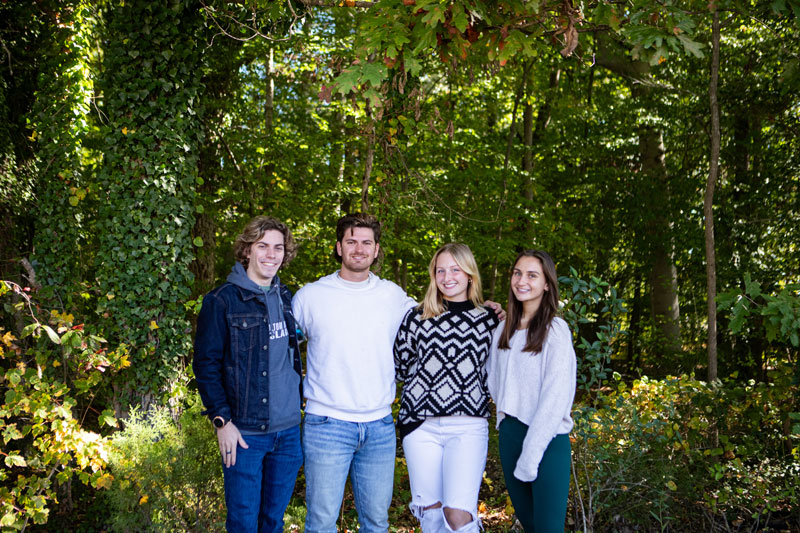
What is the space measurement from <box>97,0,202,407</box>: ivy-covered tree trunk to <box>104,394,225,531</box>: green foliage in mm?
856

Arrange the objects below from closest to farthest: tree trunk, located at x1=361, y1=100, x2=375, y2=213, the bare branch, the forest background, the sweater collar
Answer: the sweater collar, the bare branch, the forest background, tree trunk, located at x1=361, y1=100, x2=375, y2=213

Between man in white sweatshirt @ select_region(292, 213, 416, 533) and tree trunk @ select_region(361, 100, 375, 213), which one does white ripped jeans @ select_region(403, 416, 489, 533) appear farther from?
tree trunk @ select_region(361, 100, 375, 213)

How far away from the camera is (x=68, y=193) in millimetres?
6109

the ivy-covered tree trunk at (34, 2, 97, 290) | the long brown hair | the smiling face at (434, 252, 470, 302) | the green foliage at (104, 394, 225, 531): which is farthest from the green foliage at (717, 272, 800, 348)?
the ivy-covered tree trunk at (34, 2, 97, 290)

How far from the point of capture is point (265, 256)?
2.92 meters

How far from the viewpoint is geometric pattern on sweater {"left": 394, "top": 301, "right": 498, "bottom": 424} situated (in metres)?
2.85

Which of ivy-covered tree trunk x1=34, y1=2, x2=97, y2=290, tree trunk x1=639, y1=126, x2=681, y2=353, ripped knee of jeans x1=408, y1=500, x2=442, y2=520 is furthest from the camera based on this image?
tree trunk x1=639, y1=126, x2=681, y2=353

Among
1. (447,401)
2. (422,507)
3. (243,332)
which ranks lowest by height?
(422,507)

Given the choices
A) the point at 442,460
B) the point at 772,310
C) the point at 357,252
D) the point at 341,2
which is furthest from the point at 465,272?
the point at 341,2

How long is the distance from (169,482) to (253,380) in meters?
1.73

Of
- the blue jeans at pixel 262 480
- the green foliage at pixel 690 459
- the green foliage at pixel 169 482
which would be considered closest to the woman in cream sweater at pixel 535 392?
the blue jeans at pixel 262 480

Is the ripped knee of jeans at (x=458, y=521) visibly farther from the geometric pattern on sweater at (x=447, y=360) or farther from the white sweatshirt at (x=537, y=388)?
the geometric pattern on sweater at (x=447, y=360)

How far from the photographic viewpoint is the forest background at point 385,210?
3.84m

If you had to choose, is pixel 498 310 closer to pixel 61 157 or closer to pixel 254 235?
pixel 254 235
